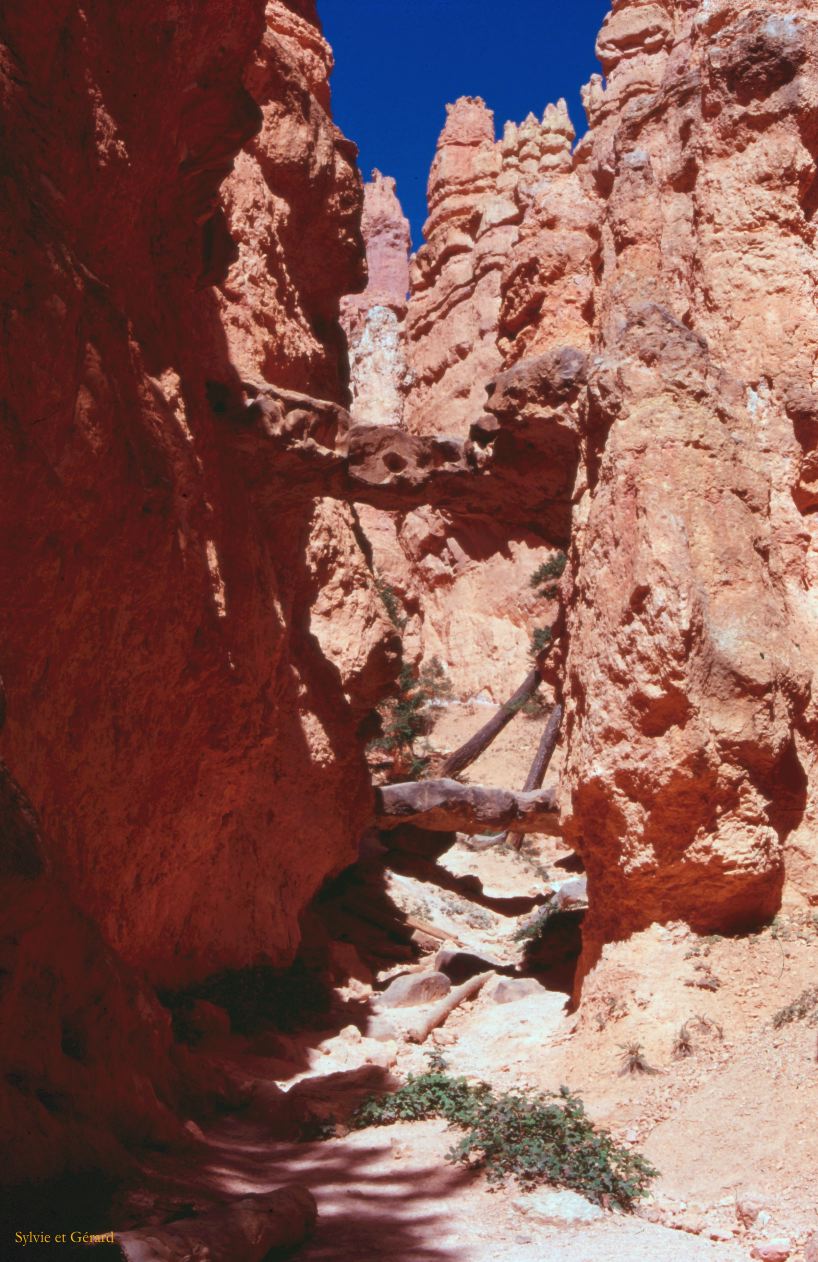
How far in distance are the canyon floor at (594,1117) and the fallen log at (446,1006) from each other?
4.1 inches

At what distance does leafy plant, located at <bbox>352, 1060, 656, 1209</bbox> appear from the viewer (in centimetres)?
507

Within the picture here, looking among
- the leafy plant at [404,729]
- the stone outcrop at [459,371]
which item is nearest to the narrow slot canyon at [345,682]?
the leafy plant at [404,729]

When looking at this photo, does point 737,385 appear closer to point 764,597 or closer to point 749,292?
point 749,292

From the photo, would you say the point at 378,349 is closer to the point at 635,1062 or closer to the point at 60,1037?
the point at 635,1062

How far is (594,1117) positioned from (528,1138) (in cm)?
75

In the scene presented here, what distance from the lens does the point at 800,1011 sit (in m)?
6.07

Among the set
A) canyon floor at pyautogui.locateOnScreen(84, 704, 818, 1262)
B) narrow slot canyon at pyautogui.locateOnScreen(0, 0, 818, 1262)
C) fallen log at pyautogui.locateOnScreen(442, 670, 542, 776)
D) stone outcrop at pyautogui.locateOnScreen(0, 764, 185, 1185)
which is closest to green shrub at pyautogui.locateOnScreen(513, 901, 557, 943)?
narrow slot canyon at pyautogui.locateOnScreen(0, 0, 818, 1262)

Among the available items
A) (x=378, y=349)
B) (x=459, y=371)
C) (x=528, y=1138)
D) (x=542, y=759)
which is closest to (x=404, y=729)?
(x=542, y=759)

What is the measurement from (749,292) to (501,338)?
392 centimetres

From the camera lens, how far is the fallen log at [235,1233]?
327 centimetres

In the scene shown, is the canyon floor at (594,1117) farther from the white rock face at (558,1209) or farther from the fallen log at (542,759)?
the fallen log at (542,759)

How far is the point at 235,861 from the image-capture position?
381 inches

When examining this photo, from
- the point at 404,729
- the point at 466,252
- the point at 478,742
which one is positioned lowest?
the point at 478,742

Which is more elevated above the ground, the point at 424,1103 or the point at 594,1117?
the point at 424,1103
